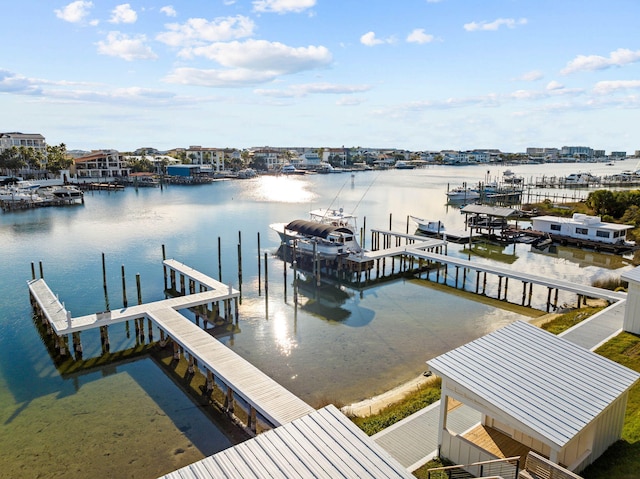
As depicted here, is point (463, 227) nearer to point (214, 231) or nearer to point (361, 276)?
point (361, 276)

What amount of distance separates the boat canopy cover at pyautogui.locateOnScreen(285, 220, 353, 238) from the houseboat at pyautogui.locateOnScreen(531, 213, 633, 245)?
70.4 ft

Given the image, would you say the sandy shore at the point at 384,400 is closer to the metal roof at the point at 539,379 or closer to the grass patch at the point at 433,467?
the grass patch at the point at 433,467

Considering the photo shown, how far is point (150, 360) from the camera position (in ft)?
65.0

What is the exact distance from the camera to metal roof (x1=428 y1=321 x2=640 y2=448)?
8641 millimetres

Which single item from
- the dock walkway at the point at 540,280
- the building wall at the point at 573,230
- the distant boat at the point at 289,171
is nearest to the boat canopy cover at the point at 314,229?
the dock walkway at the point at 540,280

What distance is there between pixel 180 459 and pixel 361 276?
69.3ft

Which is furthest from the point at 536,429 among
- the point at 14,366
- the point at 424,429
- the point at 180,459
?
→ the point at 14,366

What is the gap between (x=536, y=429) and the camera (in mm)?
8352

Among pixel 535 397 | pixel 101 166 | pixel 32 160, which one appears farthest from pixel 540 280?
pixel 101 166

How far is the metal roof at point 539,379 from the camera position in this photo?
8.64 m

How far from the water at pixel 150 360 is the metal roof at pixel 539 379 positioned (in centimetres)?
719

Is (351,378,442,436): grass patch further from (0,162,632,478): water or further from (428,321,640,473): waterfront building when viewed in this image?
(428,321,640,473): waterfront building

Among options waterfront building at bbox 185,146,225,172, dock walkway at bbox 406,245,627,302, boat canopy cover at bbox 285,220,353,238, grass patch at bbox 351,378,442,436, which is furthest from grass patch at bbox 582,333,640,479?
waterfront building at bbox 185,146,225,172

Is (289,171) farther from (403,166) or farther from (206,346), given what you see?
(206,346)
